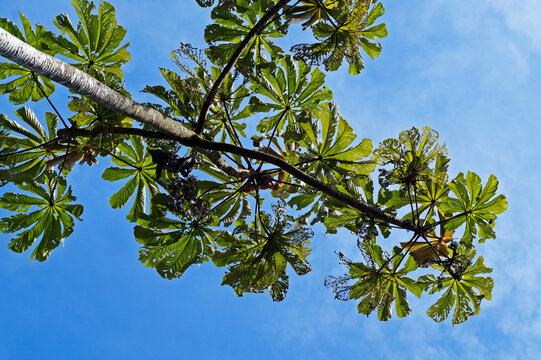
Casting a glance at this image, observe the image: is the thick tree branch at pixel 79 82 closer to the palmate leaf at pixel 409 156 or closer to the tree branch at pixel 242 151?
the tree branch at pixel 242 151

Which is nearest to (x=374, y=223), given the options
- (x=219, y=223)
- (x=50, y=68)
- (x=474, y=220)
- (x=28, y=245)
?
(x=474, y=220)

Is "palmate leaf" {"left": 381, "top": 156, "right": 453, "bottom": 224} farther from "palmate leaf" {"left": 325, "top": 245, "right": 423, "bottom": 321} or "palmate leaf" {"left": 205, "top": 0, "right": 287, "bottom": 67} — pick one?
"palmate leaf" {"left": 205, "top": 0, "right": 287, "bottom": 67}

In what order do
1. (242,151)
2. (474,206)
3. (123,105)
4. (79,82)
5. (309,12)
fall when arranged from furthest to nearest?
(309,12), (474,206), (242,151), (123,105), (79,82)

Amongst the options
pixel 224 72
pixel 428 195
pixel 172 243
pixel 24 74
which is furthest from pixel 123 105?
pixel 428 195

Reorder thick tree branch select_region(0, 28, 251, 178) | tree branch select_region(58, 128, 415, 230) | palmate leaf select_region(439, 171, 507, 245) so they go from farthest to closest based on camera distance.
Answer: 1. palmate leaf select_region(439, 171, 507, 245)
2. tree branch select_region(58, 128, 415, 230)
3. thick tree branch select_region(0, 28, 251, 178)

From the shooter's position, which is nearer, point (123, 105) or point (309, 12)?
point (123, 105)

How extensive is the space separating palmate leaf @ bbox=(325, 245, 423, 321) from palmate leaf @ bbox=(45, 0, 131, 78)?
3.19 meters

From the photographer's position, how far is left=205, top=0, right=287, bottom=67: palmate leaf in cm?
480

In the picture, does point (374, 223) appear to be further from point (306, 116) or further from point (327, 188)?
point (306, 116)

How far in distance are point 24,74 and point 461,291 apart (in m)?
5.48

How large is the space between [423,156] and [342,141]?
82 centimetres

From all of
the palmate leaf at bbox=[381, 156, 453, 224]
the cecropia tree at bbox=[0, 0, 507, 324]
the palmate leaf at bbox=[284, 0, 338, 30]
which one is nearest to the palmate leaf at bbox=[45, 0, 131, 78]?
the cecropia tree at bbox=[0, 0, 507, 324]

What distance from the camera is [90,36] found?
172 inches

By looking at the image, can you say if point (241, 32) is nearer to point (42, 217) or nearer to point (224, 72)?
point (224, 72)
